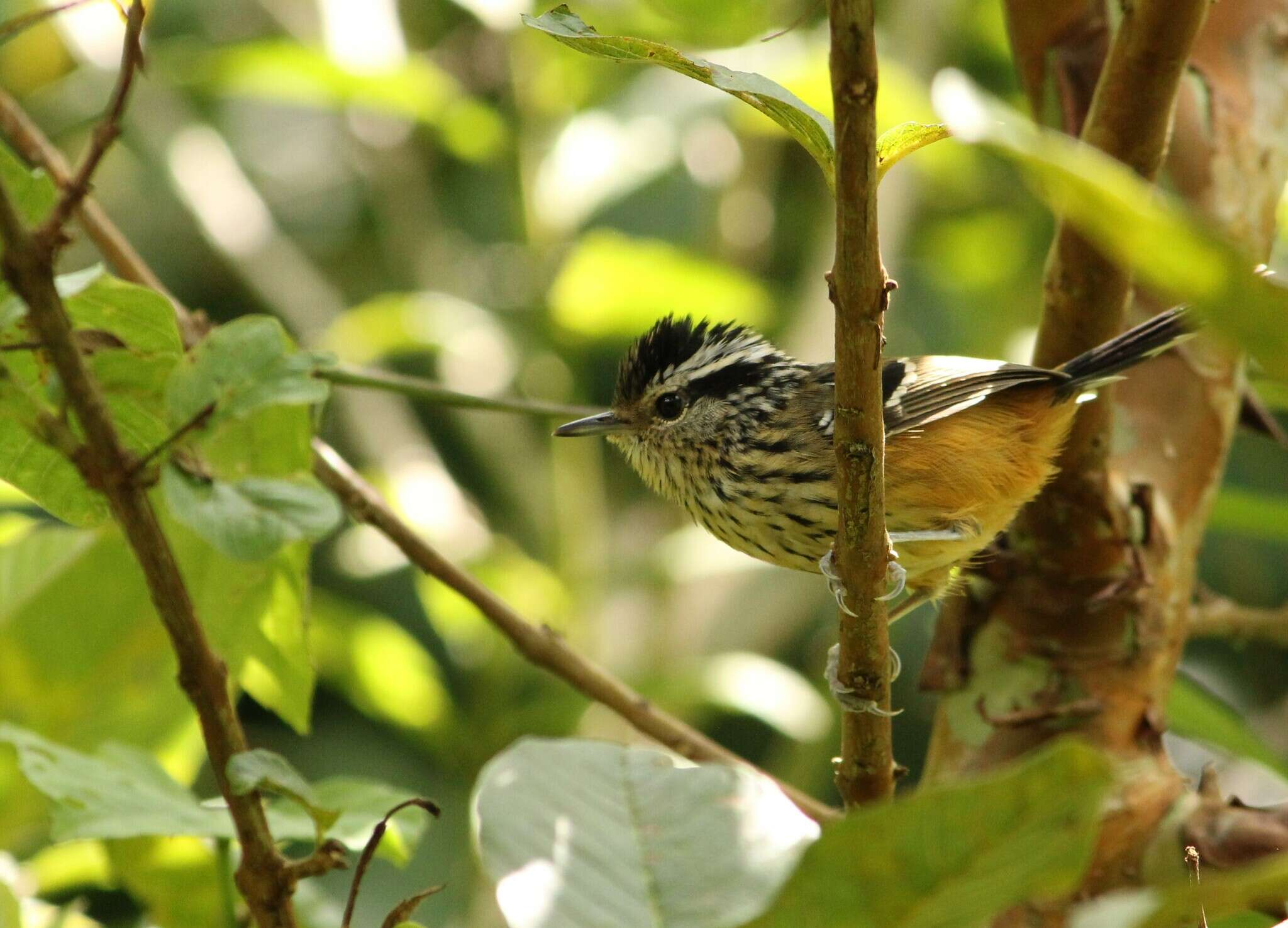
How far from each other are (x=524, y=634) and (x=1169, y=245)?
5.76ft

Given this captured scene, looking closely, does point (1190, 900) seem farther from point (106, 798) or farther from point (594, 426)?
point (594, 426)

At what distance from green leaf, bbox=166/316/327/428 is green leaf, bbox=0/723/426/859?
0.60m

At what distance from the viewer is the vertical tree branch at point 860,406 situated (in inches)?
47.9

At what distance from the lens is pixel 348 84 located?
417cm

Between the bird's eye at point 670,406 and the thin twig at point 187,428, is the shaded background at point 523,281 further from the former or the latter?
the thin twig at point 187,428

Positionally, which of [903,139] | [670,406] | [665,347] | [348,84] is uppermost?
[348,84]

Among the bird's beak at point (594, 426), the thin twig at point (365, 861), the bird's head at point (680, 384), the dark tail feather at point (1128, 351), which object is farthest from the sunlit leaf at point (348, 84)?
the thin twig at point (365, 861)

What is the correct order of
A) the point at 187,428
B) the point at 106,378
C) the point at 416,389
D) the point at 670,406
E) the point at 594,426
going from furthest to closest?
1. the point at 670,406
2. the point at 594,426
3. the point at 416,389
4. the point at 106,378
5. the point at 187,428

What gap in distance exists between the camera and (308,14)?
5742mm

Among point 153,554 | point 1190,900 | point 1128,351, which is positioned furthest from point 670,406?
point 1190,900

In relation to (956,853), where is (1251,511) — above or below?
above

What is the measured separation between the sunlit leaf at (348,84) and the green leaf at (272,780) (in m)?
2.97

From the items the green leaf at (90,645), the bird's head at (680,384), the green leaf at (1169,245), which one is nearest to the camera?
the green leaf at (1169,245)

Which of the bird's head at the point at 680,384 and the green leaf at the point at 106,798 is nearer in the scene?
the green leaf at the point at 106,798
